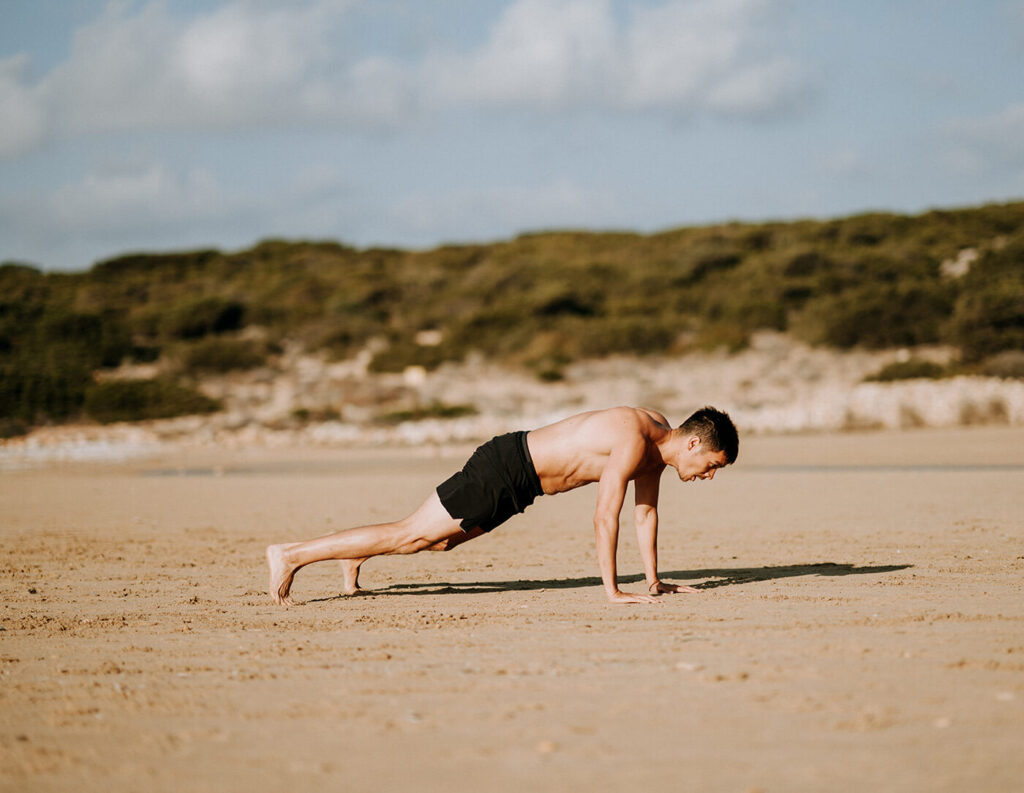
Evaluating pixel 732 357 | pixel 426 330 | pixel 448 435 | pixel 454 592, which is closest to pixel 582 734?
pixel 454 592

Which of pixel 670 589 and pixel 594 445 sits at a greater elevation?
pixel 594 445

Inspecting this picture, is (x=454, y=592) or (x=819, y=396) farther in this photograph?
(x=819, y=396)

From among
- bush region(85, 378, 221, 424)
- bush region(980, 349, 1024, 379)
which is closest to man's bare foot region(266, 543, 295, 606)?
bush region(980, 349, 1024, 379)

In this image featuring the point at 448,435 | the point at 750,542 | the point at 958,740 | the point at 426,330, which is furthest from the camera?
the point at 426,330

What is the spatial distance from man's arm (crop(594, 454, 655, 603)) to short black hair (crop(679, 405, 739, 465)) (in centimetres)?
39

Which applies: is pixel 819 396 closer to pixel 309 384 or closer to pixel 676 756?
pixel 309 384

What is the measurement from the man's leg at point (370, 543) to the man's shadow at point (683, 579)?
391 millimetres

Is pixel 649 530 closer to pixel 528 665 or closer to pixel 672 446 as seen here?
pixel 672 446

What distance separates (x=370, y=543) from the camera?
232 inches

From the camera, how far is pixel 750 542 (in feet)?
27.8

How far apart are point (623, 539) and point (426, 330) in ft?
110

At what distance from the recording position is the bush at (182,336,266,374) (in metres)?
35.8

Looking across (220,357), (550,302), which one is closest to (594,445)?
(220,357)

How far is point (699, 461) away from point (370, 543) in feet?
5.78
